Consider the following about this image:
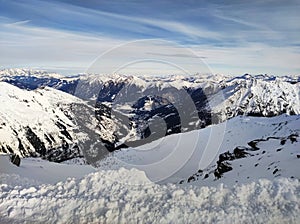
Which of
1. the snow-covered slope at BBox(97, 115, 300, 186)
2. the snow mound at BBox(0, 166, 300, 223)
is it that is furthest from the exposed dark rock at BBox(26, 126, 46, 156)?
the snow mound at BBox(0, 166, 300, 223)

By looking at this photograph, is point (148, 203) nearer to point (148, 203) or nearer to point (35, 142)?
point (148, 203)

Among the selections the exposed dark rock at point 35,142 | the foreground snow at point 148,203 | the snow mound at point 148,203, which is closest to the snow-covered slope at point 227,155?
the snow mound at point 148,203

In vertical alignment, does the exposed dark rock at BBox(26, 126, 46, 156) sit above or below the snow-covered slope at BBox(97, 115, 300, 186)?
below

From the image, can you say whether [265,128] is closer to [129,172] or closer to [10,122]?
[129,172]

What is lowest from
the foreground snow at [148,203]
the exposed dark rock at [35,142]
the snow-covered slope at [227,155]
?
the exposed dark rock at [35,142]

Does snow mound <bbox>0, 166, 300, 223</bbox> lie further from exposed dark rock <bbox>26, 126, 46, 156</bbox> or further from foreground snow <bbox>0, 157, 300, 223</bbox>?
exposed dark rock <bbox>26, 126, 46, 156</bbox>

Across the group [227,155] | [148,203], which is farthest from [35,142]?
[148,203]

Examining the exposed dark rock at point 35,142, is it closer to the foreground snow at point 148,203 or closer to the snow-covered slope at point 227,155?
the snow-covered slope at point 227,155

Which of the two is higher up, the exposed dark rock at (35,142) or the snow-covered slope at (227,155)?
the snow-covered slope at (227,155)

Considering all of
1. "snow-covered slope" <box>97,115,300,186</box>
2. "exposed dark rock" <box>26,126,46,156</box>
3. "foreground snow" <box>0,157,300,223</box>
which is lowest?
"exposed dark rock" <box>26,126,46,156</box>
